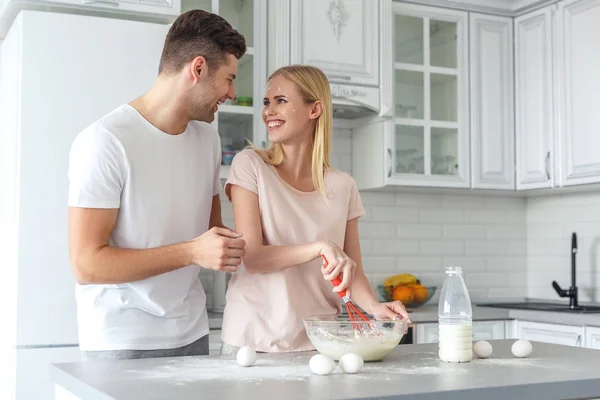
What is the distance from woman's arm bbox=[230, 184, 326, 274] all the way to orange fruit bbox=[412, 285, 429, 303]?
201 cm

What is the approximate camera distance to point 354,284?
2.33 meters

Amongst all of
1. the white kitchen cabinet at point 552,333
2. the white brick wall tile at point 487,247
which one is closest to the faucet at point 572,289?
the white kitchen cabinet at point 552,333

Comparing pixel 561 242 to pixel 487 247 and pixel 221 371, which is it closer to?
pixel 487 247

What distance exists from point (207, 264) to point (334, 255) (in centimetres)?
31

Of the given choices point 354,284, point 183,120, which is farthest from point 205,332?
point 183,120

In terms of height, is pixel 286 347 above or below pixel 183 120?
below

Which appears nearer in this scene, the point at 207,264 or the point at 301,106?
the point at 207,264

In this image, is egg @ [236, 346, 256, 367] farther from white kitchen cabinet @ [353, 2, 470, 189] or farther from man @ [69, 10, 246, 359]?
white kitchen cabinet @ [353, 2, 470, 189]

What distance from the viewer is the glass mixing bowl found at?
1.89 metres

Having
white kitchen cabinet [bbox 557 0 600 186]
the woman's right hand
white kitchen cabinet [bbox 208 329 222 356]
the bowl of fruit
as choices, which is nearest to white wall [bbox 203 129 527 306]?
the bowl of fruit

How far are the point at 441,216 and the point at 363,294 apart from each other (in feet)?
7.82

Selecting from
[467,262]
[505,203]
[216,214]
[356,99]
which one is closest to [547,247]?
[505,203]

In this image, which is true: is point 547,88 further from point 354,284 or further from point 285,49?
point 354,284

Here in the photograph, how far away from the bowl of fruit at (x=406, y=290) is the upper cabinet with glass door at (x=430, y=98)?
51 cm
